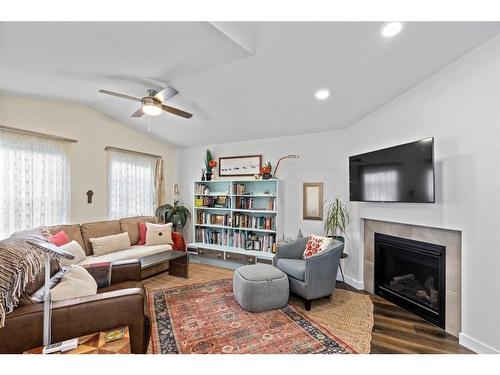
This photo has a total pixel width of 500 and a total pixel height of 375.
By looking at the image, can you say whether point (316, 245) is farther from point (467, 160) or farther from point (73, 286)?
point (73, 286)

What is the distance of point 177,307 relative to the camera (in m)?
2.51

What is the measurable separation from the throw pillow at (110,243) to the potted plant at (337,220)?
3.09 m

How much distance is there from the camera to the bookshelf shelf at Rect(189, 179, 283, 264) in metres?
3.76

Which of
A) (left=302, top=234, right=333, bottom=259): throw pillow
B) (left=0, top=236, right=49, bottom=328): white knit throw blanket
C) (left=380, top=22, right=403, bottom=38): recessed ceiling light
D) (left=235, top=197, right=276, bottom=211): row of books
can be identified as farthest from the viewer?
(left=235, top=197, right=276, bottom=211): row of books

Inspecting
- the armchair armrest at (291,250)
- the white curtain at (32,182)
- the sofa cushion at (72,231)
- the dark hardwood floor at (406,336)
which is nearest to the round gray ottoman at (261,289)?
the armchair armrest at (291,250)

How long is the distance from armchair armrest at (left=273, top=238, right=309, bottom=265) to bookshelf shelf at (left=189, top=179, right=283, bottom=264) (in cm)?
53

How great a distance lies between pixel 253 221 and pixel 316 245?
1354 millimetres

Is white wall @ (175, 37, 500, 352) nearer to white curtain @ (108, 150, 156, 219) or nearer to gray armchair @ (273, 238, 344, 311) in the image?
gray armchair @ (273, 238, 344, 311)

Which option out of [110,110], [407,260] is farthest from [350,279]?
[110,110]

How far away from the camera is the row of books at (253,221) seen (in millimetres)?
3803

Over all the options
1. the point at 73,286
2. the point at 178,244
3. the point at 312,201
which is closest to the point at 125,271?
the point at 73,286

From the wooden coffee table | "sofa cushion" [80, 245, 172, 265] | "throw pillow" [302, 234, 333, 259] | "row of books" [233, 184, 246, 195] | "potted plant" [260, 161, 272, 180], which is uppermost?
"potted plant" [260, 161, 272, 180]

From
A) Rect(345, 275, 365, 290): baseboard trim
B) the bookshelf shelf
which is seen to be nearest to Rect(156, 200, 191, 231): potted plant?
the bookshelf shelf

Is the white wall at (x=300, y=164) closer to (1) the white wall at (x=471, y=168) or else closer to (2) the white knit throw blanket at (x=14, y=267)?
(1) the white wall at (x=471, y=168)
